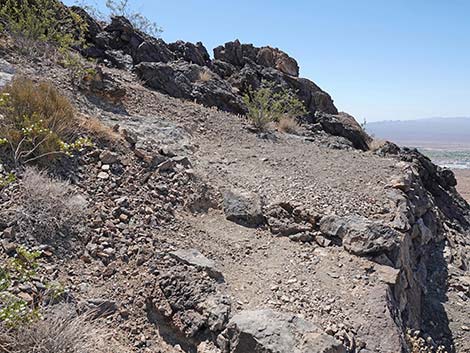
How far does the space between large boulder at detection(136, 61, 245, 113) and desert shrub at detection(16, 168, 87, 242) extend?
249 inches

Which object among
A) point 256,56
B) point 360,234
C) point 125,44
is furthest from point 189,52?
point 360,234

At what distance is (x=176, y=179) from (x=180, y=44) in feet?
31.1

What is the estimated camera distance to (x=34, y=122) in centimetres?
475

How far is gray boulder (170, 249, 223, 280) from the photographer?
3971 millimetres

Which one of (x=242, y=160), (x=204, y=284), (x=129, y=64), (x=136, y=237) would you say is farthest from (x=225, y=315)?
(x=129, y=64)

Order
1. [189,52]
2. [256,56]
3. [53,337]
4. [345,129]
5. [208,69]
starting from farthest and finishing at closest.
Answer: [256,56] → [189,52] → [345,129] → [208,69] → [53,337]

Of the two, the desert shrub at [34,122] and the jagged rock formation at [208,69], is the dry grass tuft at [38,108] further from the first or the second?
the jagged rock formation at [208,69]

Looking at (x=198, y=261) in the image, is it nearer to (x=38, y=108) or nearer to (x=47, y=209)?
(x=47, y=209)

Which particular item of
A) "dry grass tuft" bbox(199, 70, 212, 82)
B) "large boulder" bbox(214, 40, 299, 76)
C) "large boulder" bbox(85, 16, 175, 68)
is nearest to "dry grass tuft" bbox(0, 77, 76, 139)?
"large boulder" bbox(85, 16, 175, 68)

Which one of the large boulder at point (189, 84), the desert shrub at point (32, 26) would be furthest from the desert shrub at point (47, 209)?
Answer: the large boulder at point (189, 84)

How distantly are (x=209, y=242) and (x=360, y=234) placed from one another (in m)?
1.85

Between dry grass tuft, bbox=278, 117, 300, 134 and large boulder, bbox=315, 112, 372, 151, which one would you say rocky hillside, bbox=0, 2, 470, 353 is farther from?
large boulder, bbox=315, 112, 372, 151

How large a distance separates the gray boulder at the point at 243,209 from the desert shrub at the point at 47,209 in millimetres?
1941

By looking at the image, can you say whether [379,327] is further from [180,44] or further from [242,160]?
[180,44]
